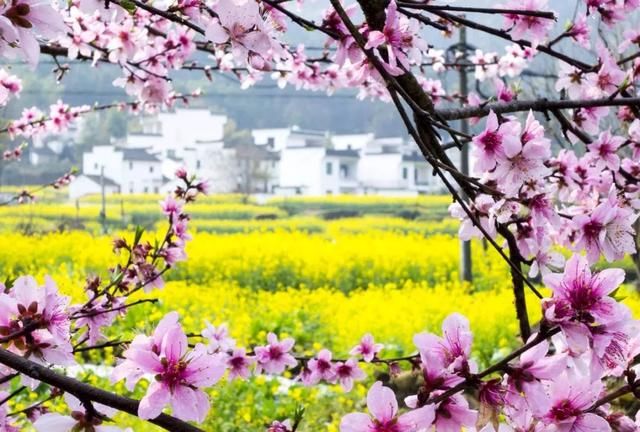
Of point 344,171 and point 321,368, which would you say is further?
point 344,171

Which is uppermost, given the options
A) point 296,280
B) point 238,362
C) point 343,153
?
point 343,153

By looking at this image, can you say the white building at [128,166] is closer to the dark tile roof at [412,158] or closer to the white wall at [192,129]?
the white wall at [192,129]

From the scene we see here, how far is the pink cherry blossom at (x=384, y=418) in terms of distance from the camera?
0.76 m

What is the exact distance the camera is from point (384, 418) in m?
0.76

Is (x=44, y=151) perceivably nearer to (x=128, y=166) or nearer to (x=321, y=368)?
(x=128, y=166)

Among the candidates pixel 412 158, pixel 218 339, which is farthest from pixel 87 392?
pixel 412 158

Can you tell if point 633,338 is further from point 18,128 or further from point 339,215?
Answer: point 339,215

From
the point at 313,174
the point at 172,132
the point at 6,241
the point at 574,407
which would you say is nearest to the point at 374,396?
the point at 574,407

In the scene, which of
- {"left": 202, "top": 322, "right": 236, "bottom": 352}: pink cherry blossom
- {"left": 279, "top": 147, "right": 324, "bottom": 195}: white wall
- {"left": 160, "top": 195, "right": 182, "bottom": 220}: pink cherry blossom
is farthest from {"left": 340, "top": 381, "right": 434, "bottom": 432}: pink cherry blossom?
{"left": 279, "top": 147, "right": 324, "bottom": 195}: white wall

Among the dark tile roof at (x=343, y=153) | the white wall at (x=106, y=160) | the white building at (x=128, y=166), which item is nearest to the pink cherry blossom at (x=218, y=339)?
the white building at (x=128, y=166)

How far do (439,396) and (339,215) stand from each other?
1526cm


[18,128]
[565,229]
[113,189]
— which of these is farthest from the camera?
[113,189]

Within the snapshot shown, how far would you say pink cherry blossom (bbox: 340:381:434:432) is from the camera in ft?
2.48

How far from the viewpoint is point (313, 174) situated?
20.9 metres
